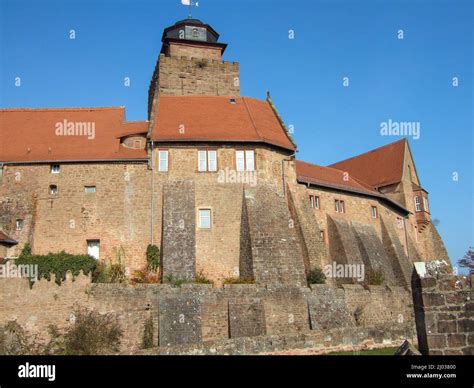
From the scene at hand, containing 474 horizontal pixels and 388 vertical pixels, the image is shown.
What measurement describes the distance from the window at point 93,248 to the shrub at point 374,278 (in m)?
15.3

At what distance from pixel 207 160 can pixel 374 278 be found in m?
12.0

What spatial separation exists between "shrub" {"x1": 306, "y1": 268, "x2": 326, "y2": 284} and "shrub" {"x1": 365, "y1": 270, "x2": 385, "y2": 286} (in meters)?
4.22

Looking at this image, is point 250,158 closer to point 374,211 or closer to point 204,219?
point 204,219

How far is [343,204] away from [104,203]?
16.3 metres

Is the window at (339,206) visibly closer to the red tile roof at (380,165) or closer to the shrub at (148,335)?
the red tile roof at (380,165)

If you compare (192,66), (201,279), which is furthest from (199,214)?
(192,66)

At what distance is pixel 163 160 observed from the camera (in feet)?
93.0

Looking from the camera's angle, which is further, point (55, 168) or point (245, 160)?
point (245, 160)

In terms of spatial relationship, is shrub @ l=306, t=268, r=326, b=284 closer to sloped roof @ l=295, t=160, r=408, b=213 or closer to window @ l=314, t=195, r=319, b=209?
sloped roof @ l=295, t=160, r=408, b=213

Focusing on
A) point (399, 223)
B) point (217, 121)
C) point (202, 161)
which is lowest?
point (399, 223)

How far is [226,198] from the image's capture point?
92.2 ft

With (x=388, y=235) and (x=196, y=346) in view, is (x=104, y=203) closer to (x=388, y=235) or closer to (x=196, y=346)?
(x=196, y=346)

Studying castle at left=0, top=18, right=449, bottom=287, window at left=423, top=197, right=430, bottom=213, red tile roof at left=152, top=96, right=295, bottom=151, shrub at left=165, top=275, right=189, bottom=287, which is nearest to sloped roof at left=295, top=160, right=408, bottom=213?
castle at left=0, top=18, right=449, bottom=287

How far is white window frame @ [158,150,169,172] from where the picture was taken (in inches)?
1112
